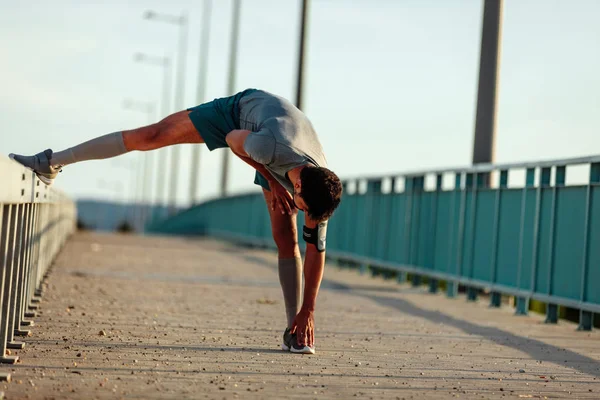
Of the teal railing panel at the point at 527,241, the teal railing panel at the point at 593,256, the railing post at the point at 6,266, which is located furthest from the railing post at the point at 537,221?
the railing post at the point at 6,266

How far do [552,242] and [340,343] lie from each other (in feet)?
13.9

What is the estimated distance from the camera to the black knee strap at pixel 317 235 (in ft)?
25.2

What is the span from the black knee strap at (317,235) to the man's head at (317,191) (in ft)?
1.54

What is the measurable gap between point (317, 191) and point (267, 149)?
0.41 metres

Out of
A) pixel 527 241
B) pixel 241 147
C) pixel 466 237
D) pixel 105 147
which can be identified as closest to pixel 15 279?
pixel 105 147

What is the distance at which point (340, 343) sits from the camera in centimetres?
860

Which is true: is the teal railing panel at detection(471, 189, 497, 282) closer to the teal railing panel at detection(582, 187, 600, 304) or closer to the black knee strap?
the teal railing panel at detection(582, 187, 600, 304)

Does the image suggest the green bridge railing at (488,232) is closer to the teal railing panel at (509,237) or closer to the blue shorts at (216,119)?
the teal railing panel at (509,237)

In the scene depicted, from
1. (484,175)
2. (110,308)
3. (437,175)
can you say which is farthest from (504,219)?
(110,308)

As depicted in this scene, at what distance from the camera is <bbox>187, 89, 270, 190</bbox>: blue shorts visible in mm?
7750

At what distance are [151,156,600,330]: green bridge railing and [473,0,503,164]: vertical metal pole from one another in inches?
20.0

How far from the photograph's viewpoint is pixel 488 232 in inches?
558

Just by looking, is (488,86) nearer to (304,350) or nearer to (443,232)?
(443,232)

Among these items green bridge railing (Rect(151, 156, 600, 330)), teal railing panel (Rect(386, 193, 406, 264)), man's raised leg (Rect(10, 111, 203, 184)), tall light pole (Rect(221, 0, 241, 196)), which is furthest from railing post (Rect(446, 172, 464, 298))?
tall light pole (Rect(221, 0, 241, 196))
